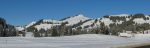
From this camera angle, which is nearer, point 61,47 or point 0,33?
point 61,47

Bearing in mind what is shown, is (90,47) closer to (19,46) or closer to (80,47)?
(80,47)

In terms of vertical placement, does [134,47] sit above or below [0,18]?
below

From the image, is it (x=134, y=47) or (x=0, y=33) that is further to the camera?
A: (x=0, y=33)

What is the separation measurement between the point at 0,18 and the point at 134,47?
10294 centimetres

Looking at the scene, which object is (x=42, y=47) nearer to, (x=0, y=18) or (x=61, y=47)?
(x=61, y=47)

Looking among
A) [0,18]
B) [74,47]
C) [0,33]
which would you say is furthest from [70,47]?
[0,18]

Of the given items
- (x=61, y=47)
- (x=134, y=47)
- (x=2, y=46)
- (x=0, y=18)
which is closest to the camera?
(x=2, y=46)

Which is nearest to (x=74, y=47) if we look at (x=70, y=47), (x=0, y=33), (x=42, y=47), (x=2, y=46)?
(x=70, y=47)

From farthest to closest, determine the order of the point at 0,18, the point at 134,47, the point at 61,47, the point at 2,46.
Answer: the point at 0,18 < the point at 134,47 < the point at 61,47 < the point at 2,46

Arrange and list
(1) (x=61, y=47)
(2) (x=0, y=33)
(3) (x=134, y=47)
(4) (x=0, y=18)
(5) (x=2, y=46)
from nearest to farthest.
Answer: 1. (5) (x=2, y=46)
2. (1) (x=61, y=47)
3. (3) (x=134, y=47)
4. (2) (x=0, y=33)
5. (4) (x=0, y=18)

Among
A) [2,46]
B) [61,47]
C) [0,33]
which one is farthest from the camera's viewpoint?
[0,33]

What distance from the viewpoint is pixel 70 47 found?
39.8 meters

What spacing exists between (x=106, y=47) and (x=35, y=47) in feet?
30.9

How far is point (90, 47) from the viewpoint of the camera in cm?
4147
